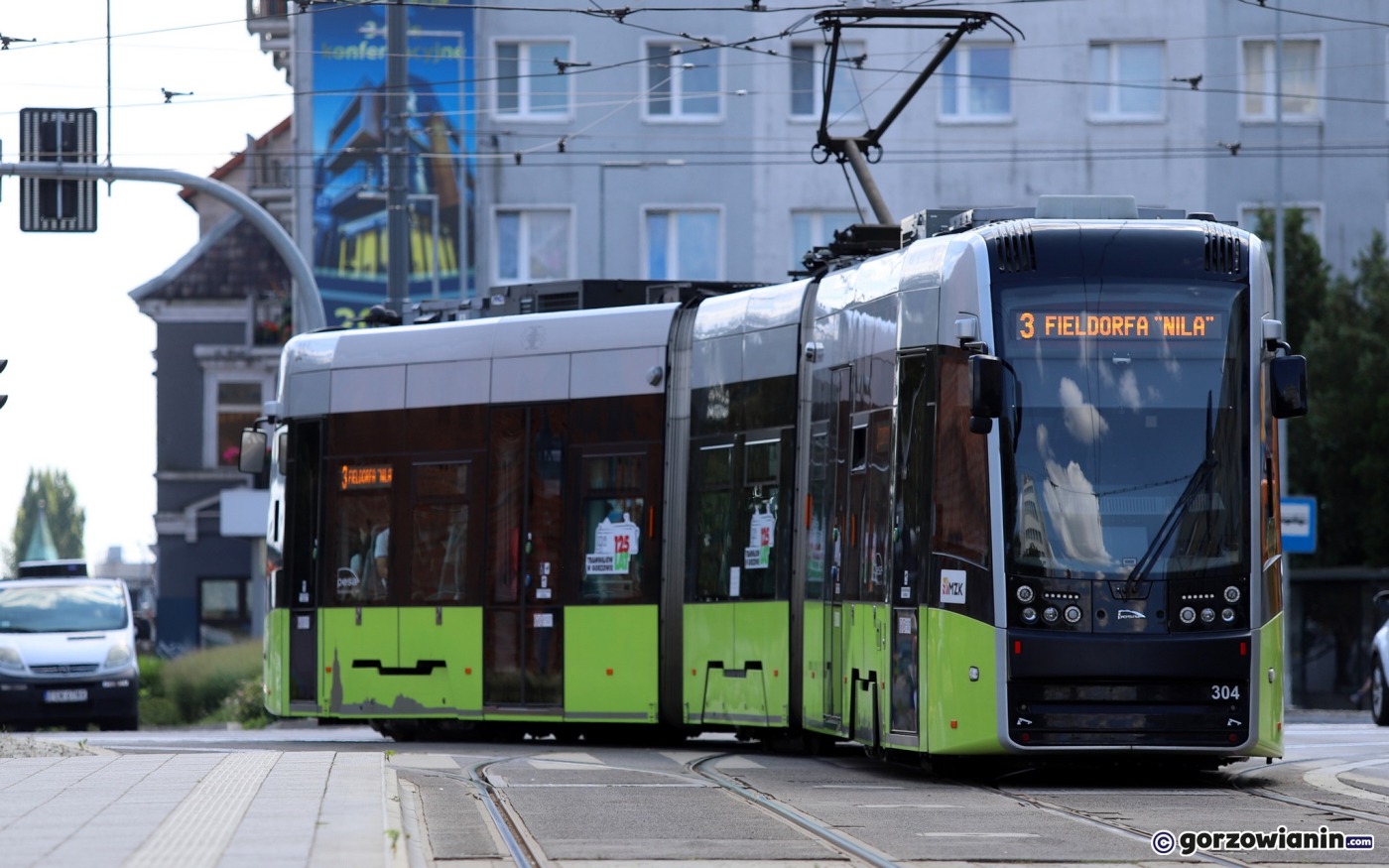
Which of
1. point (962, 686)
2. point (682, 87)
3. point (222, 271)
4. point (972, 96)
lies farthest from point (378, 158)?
point (962, 686)

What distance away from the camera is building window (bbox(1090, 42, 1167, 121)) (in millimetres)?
44938

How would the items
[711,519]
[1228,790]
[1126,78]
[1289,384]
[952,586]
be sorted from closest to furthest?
[1228,790]
[952,586]
[1289,384]
[711,519]
[1126,78]

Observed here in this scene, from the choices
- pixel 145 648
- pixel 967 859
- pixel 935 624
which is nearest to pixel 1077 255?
pixel 935 624

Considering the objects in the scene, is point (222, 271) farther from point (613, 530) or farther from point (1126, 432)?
point (1126, 432)

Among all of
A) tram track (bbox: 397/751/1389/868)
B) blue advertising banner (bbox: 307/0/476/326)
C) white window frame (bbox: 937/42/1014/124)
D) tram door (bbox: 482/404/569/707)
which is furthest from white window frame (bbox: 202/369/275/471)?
tram track (bbox: 397/751/1389/868)

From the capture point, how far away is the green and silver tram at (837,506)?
45.6ft

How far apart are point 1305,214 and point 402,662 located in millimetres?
29533

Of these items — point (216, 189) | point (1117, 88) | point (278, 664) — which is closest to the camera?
point (278, 664)

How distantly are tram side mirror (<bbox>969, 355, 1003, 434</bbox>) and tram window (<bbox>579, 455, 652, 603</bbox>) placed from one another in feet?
16.8

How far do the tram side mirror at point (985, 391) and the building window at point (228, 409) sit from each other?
44.0 m

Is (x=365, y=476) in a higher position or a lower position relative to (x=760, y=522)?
higher

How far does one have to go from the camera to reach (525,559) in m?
19.2

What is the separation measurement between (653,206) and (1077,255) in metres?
31.7

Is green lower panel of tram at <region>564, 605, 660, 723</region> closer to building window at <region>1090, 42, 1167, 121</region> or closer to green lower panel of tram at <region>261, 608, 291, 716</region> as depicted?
green lower panel of tram at <region>261, 608, 291, 716</region>
